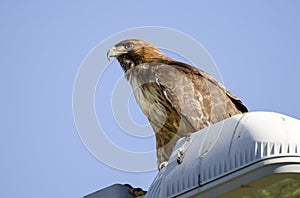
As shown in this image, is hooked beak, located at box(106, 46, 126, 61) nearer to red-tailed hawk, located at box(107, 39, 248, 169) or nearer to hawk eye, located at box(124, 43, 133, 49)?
red-tailed hawk, located at box(107, 39, 248, 169)

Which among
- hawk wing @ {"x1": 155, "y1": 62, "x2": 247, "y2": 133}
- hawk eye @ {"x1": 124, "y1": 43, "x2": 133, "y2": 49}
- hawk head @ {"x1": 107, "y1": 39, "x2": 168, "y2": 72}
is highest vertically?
hawk eye @ {"x1": 124, "y1": 43, "x2": 133, "y2": 49}

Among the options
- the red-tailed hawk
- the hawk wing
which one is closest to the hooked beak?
the red-tailed hawk

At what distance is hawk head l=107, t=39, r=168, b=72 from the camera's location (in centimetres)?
1123

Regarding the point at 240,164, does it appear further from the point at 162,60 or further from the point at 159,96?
the point at 162,60

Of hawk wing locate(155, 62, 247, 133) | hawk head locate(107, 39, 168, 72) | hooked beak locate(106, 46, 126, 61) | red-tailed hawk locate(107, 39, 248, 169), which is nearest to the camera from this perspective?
red-tailed hawk locate(107, 39, 248, 169)

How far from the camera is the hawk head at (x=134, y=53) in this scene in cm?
1123

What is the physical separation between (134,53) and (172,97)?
4.30 feet

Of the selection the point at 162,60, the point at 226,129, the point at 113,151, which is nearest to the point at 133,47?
the point at 162,60

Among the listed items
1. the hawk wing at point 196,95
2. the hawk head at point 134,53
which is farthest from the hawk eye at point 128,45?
the hawk wing at point 196,95

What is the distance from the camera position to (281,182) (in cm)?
515

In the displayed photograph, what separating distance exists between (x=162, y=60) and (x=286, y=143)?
6155mm

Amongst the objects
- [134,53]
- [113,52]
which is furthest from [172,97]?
[134,53]

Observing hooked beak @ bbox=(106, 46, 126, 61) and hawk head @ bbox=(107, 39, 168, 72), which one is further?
hawk head @ bbox=(107, 39, 168, 72)

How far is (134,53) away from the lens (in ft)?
37.3
